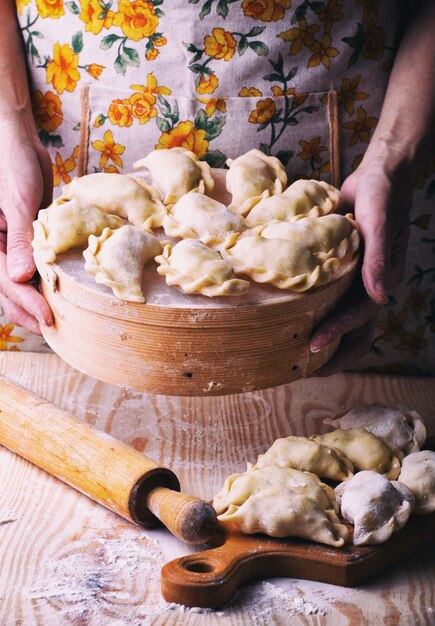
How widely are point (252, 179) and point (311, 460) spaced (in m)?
0.50

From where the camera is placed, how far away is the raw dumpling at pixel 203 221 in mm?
1418

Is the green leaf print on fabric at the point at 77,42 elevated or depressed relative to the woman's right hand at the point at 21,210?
elevated

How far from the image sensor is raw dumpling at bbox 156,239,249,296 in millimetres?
1270

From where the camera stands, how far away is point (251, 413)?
1741 mm

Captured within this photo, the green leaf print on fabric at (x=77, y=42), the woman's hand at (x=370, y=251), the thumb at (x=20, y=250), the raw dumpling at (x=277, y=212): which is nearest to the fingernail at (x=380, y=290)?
the woman's hand at (x=370, y=251)

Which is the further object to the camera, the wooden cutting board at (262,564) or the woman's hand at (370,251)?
the woman's hand at (370,251)

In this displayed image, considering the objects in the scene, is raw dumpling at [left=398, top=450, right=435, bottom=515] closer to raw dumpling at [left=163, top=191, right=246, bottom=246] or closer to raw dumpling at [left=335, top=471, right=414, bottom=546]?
raw dumpling at [left=335, top=471, right=414, bottom=546]

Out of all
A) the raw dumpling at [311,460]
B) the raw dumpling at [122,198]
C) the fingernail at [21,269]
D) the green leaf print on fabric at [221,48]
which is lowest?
the raw dumpling at [311,460]

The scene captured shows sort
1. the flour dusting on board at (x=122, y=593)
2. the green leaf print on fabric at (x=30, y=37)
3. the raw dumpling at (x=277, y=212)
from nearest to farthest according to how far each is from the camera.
→ the flour dusting on board at (x=122, y=593)
the raw dumpling at (x=277, y=212)
the green leaf print on fabric at (x=30, y=37)

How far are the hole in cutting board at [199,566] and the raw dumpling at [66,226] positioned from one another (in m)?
0.49

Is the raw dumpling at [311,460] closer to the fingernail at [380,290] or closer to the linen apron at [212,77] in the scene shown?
the fingernail at [380,290]

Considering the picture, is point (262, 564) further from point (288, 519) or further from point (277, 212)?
point (277, 212)

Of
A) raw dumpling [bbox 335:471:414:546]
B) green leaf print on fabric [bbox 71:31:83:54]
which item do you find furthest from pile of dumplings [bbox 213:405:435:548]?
green leaf print on fabric [bbox 71:31:83:54]

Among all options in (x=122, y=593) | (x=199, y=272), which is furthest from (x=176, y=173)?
(x=122, y=593)
